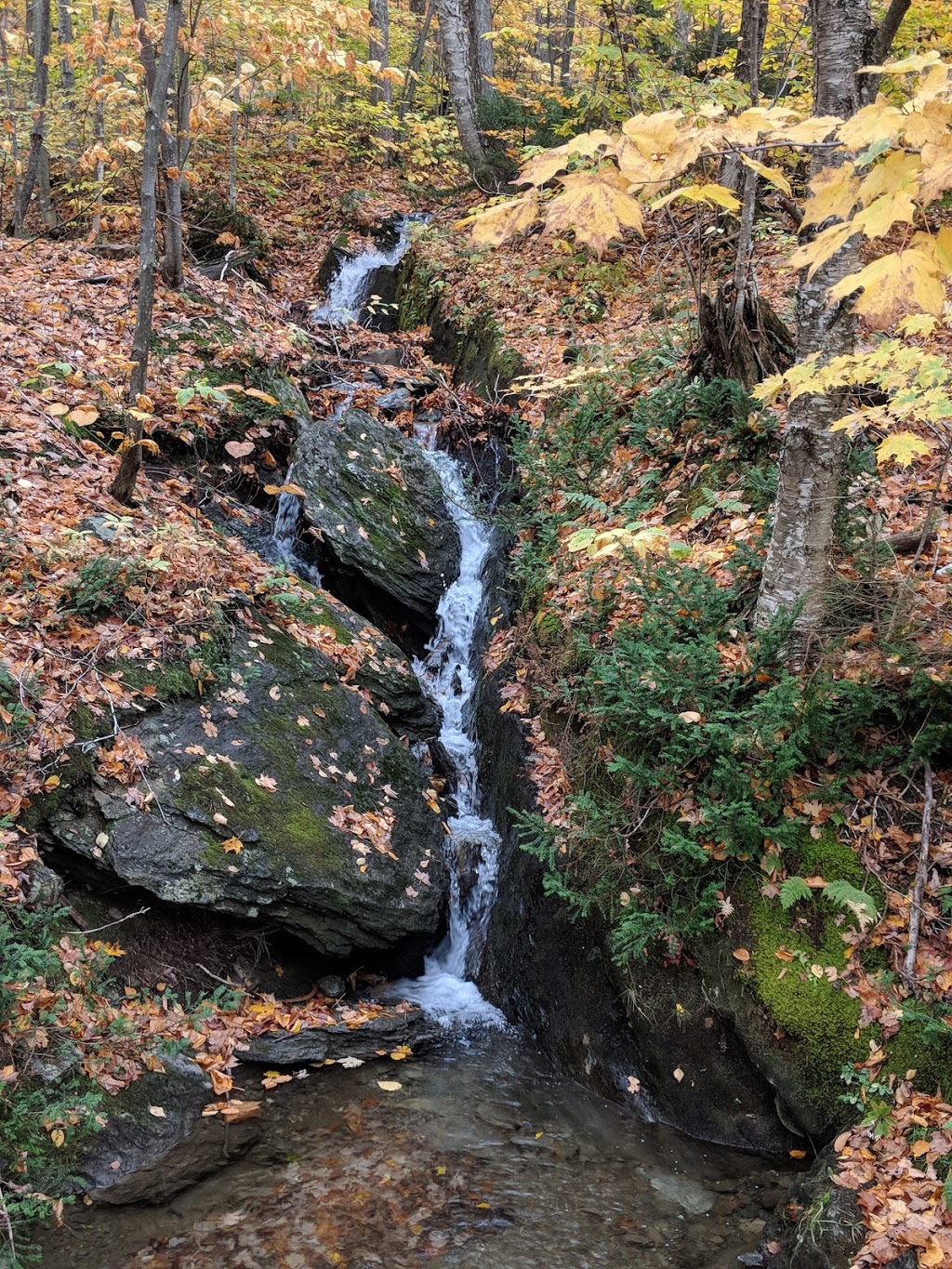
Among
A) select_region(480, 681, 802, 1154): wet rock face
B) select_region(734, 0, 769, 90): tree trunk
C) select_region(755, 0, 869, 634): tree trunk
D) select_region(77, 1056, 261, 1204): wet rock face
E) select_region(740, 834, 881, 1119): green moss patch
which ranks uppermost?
select_region(734, 0, 769, 90): tree trunk

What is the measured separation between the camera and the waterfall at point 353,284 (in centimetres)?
1359

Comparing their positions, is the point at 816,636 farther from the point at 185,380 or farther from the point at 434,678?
the point at 185,380

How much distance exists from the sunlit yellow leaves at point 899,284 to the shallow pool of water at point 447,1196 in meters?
3.98

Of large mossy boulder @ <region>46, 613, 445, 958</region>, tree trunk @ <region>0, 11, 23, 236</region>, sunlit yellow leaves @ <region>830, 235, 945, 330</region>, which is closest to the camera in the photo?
sunlit yellow leaves @ <region>830, 235, 945, 330</region>

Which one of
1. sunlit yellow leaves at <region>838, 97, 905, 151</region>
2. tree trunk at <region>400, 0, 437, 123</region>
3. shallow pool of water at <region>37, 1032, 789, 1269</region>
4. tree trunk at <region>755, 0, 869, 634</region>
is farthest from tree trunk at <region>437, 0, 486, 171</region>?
shallow pool of water at <region>37, 1032, 789, 1269</region>

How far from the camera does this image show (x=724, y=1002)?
14.5 ft

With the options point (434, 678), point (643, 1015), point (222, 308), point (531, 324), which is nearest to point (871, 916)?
point (643, 1015)

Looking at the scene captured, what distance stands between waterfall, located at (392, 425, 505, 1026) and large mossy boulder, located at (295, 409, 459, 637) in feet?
0.73

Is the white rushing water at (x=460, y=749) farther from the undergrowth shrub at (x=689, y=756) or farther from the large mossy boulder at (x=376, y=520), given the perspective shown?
the undergrowth shrub at (x=689, y=756)

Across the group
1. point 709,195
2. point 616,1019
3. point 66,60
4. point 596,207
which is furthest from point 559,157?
point 66,60

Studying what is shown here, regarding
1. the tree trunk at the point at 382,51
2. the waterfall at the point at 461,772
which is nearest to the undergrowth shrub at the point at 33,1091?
the waterfall at the point at 461,772

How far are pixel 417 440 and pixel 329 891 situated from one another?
6550mm

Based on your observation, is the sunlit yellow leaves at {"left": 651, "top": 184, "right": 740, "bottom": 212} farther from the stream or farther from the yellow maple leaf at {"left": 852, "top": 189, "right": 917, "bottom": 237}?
the stream

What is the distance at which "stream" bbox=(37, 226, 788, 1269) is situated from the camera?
3766mm
